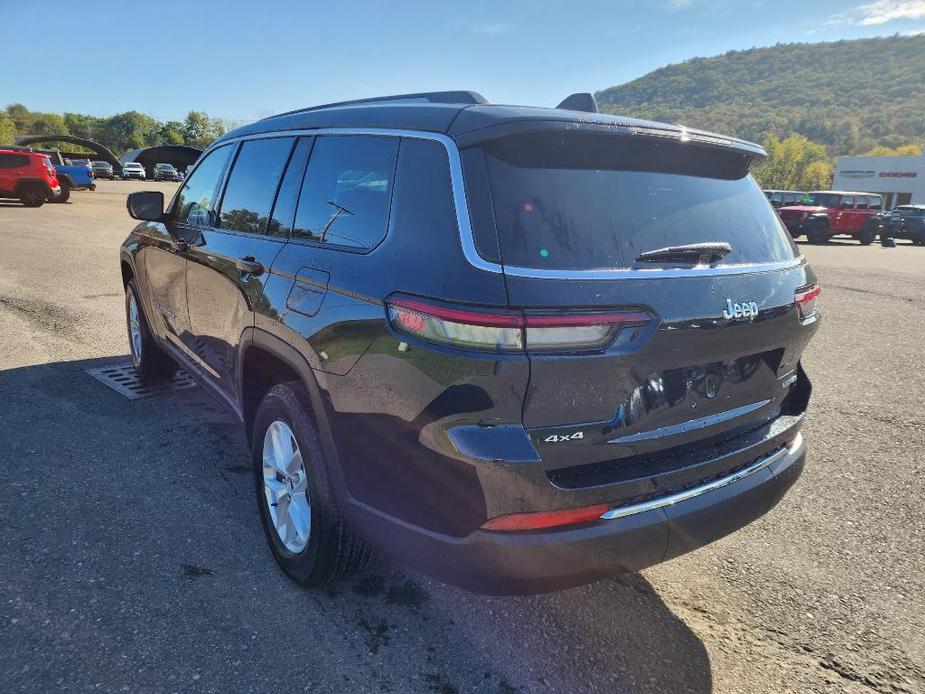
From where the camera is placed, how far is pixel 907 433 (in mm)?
4348

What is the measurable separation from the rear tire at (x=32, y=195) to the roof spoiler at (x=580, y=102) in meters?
23.7

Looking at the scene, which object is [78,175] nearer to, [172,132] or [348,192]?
[348,192]

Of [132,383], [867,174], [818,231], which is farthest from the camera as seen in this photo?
[867,174]

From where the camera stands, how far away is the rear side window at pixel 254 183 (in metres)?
2.85

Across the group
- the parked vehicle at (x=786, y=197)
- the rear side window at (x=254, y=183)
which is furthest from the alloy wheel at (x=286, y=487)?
the parked vehicle at (x=786, y=197)

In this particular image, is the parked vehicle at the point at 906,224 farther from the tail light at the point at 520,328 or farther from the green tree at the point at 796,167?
the green tree at the point at 796,167

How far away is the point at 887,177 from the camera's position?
62.7 metres

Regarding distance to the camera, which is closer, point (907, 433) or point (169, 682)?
point (169, 682)

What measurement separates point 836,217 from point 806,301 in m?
26.1

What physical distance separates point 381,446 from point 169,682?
3.41 feet

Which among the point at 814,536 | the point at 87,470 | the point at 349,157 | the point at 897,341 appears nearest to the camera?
the point at 349,157

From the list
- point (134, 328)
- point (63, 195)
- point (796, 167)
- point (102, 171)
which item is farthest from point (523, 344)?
point (796, 167)

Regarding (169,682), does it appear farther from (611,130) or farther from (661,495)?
(611,130)

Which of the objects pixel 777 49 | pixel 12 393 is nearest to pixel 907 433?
pixel 12 393
